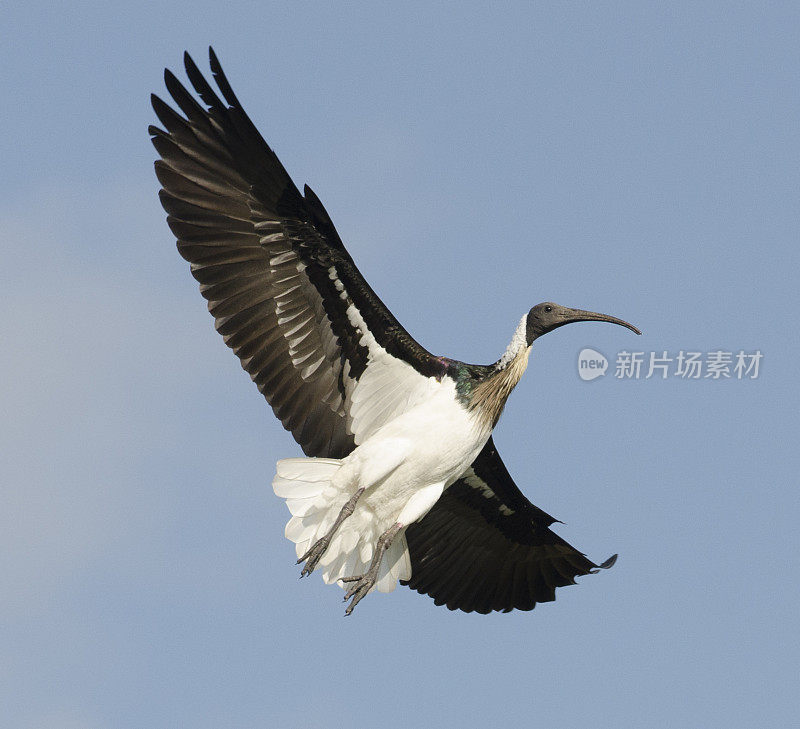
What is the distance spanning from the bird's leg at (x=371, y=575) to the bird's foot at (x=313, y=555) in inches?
14.6

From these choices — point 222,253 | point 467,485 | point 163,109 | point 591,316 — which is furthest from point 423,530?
point 163,109

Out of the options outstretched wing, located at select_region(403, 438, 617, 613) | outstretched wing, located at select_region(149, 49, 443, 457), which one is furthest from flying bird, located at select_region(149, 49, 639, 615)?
outstretched wing, located at select_region(403, 438, 617, 613)

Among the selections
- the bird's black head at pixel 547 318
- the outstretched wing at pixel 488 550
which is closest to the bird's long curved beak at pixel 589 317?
the bird's black head at pixel 547 318

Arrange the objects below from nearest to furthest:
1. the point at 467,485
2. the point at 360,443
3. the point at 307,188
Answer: the point at 307,188 → the point at 360,443 → the point at 467,485

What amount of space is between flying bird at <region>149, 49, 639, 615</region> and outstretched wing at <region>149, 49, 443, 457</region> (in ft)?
0.04

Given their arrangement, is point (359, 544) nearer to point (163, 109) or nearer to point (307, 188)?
Result: point (307, 188)

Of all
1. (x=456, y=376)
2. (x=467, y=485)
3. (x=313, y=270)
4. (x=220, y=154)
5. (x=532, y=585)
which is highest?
(x=220, y=154)

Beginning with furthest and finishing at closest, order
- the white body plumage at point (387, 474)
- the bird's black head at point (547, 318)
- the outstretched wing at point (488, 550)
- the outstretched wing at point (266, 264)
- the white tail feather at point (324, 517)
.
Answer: the outstretched wing at point (488, 550) < the bird's black head at point (547, 318) < the white tail feather at point (324, 517) < the white body plumage at point (387, 474) < the outstretched wing at point (266, 264)

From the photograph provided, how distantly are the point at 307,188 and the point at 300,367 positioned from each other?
1592 mm

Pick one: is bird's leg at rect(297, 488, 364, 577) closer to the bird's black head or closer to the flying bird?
the flying bird

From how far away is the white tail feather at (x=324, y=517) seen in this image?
12.4m

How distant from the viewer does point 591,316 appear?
1323cm

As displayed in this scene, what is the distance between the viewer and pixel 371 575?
480 inches

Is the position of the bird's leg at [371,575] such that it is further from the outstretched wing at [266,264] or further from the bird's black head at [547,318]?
the bird's black head at [547,318]
